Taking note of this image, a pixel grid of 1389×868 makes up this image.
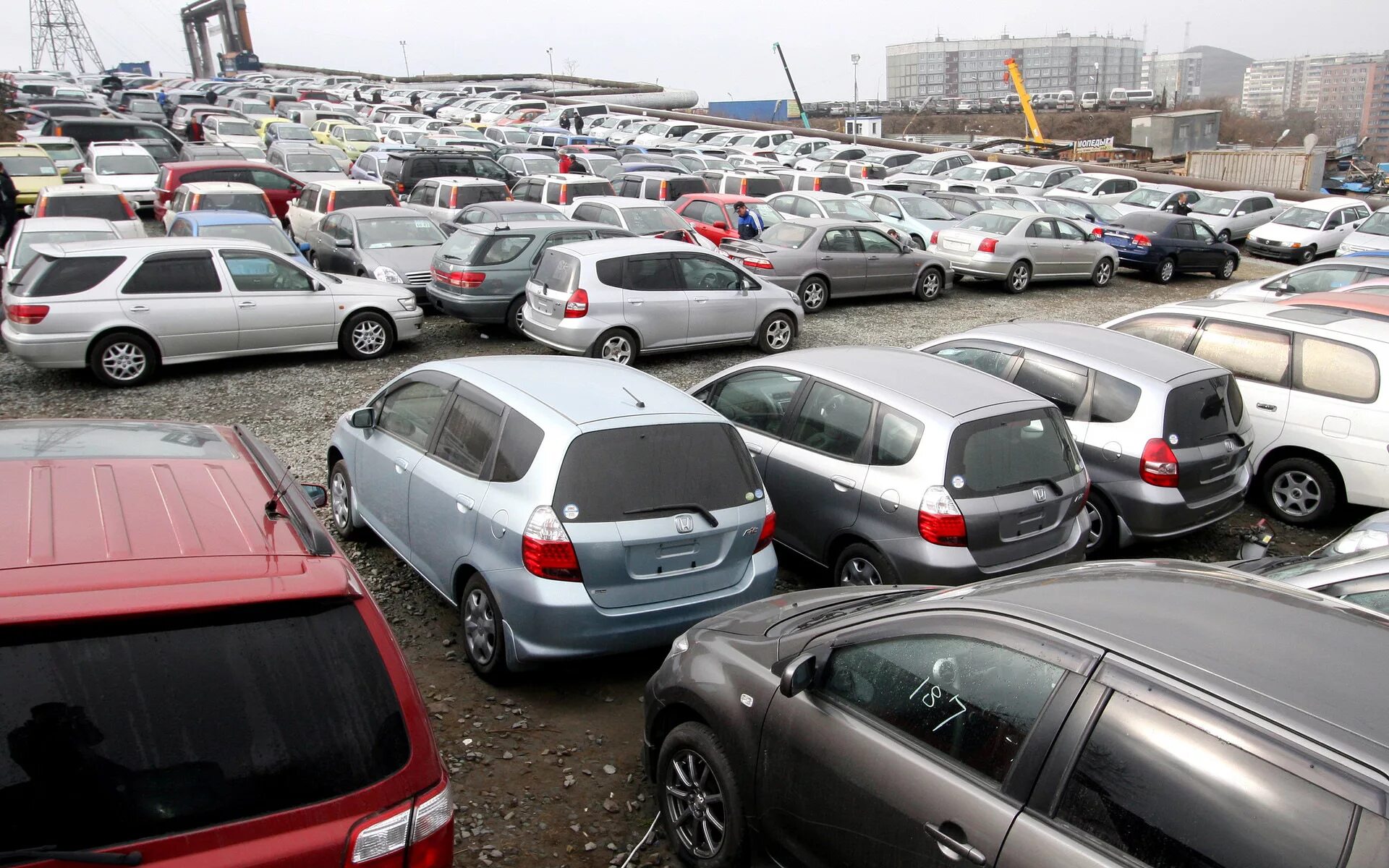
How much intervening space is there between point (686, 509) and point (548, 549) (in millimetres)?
792

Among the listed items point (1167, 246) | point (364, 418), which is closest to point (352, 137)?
point (1167, 246)

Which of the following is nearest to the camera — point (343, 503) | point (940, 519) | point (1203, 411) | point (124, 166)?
point (940, 519)

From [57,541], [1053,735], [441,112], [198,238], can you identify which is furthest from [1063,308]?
[441,112]

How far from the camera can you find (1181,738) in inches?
97.6

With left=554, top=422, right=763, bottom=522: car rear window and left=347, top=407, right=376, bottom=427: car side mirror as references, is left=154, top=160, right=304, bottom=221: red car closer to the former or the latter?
left=347, top=407, right=376, bottom=427: car side mirror

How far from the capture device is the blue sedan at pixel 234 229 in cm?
1377

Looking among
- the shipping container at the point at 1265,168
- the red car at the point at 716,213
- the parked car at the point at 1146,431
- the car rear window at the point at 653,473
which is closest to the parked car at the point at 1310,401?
the parked car at the point at 1146,431

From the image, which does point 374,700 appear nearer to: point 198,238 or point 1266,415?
point 1266,415

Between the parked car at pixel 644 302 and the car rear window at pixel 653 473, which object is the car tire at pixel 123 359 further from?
→ the car rear window at pixel 653 473

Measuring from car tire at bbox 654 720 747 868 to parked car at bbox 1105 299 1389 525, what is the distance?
7.17m

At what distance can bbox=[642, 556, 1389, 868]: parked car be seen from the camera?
7.66 ft

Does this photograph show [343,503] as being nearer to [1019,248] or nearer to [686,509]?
[686,509]

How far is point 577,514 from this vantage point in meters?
5.04

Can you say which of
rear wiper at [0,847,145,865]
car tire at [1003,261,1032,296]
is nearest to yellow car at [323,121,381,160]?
car tire at [1003,261,1032,296]
